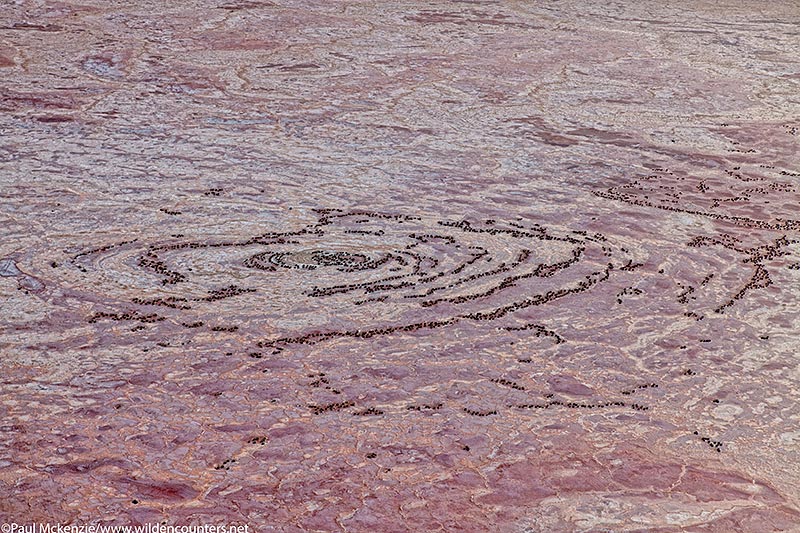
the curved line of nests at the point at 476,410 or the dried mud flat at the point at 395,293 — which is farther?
the curved line of nests at the point at 476,410

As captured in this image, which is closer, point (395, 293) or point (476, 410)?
point (476, 410)

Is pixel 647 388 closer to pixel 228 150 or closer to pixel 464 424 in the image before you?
pixel 464 424

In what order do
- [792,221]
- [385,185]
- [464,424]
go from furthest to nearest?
[385,185]
[792,221]
[464,424]

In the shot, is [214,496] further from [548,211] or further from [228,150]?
[228,150]

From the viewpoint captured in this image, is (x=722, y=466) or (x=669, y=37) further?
(x=669, y=37)

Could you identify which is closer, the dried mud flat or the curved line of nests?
the dried mud flat

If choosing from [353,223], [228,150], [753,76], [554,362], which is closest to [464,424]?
[554,362]

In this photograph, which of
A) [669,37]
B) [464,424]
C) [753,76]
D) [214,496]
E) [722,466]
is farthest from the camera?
[669,37]
